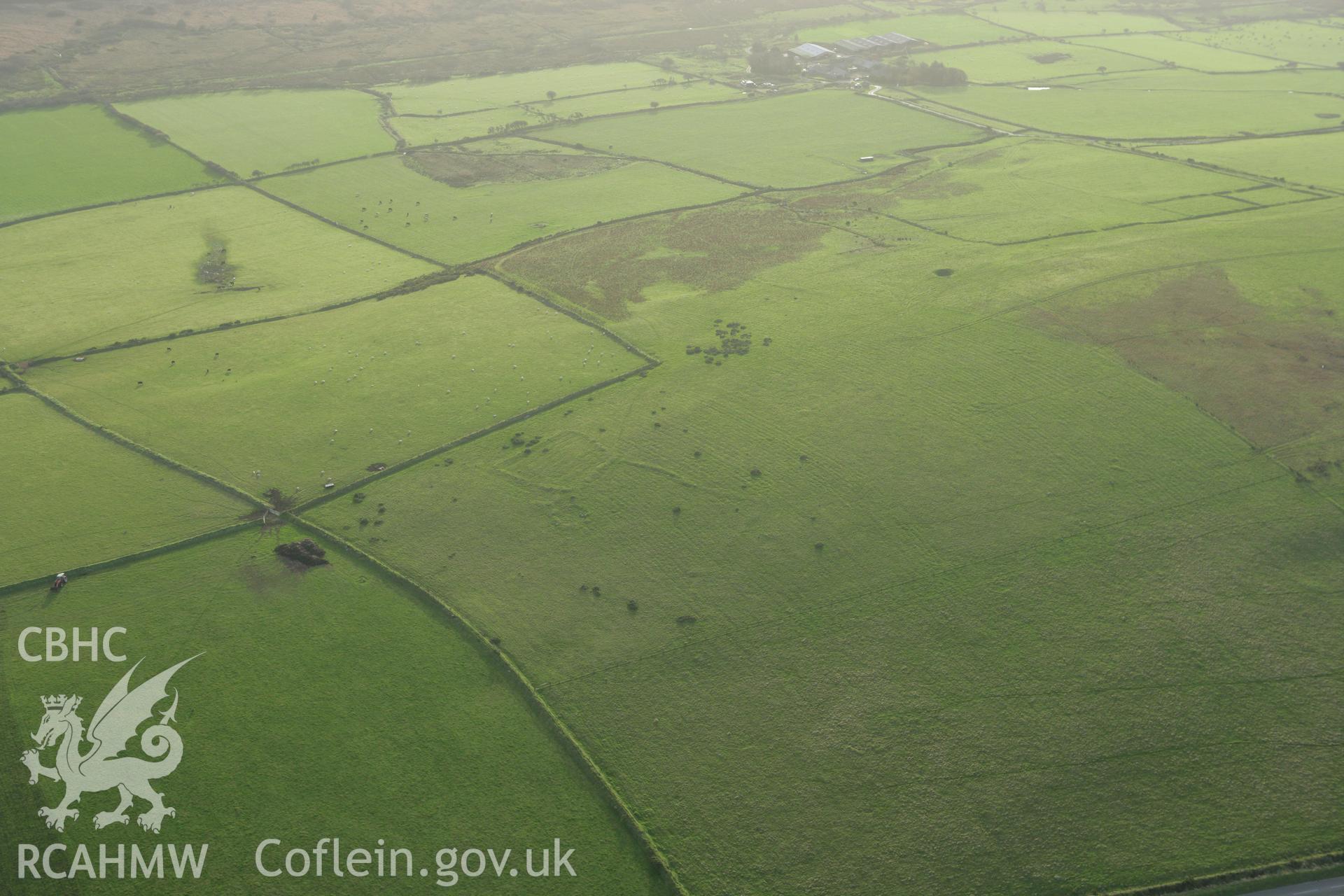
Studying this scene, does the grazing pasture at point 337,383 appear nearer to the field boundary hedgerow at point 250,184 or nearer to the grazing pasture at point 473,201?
the field boundary hedgerow at point 250,184

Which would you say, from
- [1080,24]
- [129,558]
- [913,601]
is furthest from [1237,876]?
[1080,24]

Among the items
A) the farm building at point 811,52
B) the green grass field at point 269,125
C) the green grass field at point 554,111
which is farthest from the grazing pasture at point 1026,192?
the green grass field at point 269,125

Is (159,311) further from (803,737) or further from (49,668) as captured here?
(803,737)

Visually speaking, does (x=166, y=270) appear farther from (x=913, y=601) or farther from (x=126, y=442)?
(x=913, y=601)

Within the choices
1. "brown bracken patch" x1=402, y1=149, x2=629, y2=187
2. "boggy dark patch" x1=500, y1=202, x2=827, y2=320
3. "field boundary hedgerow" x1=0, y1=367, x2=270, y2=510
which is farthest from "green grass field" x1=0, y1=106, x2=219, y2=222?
"boggy dark patch" x1=500, y1=202, x2=827, y2=320

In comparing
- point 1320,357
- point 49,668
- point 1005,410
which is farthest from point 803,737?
point 1320,357

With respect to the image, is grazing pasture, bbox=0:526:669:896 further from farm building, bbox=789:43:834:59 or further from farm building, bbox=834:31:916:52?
farm building, bbox=834:31:916:52
